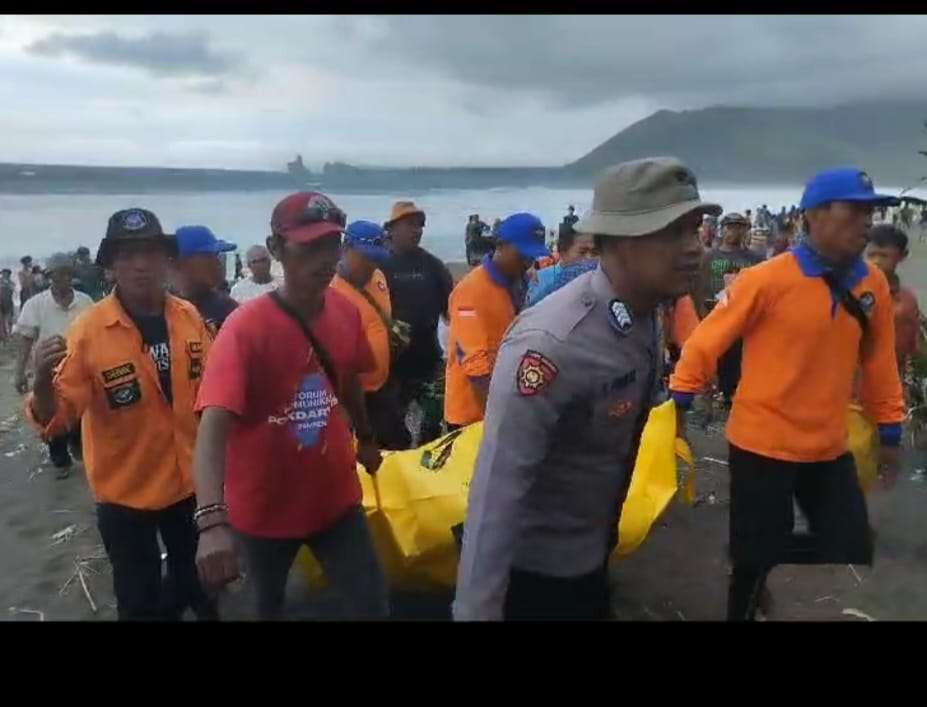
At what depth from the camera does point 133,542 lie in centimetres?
314

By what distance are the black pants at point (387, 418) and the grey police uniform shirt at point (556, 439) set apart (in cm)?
256

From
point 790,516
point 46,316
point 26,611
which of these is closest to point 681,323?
point 790,516

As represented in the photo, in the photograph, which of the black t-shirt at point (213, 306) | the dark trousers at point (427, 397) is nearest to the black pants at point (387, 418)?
the dark trousers at point (427, 397)

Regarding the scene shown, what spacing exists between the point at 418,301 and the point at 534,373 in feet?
13.5

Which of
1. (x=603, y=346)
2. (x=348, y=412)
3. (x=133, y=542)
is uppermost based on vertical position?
(x=603, y=346)

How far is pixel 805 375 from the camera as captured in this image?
3.18 m

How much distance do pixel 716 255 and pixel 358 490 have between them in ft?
17.3

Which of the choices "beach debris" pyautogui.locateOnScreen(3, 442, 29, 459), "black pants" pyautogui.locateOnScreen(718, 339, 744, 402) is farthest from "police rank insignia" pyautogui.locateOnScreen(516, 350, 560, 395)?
"beach debris" pyautogui.locateOnScreen(3, 442, 29, 459)

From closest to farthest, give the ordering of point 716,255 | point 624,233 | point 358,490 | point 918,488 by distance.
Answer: point 624,233 → point 358,490 → point 918,488 → point 716,255

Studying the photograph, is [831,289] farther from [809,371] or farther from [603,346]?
[603,346]

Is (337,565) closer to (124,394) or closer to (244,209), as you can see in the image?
(124,394)

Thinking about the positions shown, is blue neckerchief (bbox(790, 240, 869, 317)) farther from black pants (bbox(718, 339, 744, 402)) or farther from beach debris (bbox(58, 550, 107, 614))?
beach debris (bbox(58, 550, 107, 614))

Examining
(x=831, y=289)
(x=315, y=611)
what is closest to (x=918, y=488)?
(x=831, y=289)
